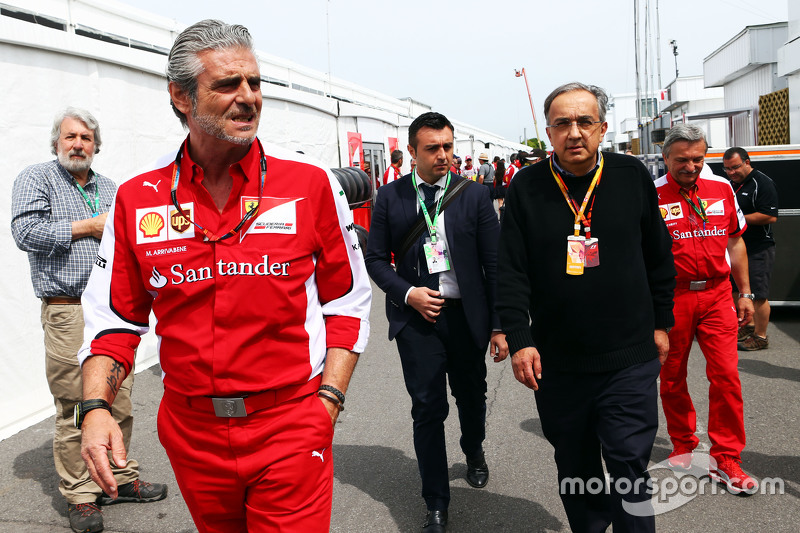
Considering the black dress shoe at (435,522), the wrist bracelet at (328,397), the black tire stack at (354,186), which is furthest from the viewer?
the black tire stack at (354,186)

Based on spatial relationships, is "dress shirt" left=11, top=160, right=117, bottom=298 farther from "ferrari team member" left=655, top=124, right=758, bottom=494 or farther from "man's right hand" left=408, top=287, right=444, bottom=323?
"ferrari team member" left=655, top=124, right=758, bottom=494

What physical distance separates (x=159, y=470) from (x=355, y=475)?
1.33 meters

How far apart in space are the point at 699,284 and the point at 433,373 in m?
1.72

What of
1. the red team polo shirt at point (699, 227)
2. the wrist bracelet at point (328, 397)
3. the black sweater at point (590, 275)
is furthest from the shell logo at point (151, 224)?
the red team polo shirt at point (699, 227)

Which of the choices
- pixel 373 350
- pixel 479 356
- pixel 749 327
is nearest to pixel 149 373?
pixel 373 350

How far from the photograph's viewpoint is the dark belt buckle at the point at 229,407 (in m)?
2.02

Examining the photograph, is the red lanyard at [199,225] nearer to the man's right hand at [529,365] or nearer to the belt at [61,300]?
the man's right hand at [529,365]

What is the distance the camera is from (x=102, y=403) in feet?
6.63

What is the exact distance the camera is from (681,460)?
4465mm

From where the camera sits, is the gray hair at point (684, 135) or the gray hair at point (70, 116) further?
the gray hair at point (684, 135)

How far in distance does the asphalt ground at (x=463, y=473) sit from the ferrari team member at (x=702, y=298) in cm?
33

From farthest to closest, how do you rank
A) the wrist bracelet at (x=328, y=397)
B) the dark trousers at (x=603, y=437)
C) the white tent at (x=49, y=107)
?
the white tent at (x=49, y=107) → the dark trousers at (x=603, y=437) → the wrist bracelet at (x=328, y=397)

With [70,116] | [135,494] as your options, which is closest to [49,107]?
[70,116]

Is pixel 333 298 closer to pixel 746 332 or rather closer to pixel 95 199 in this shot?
pixel 95 199
